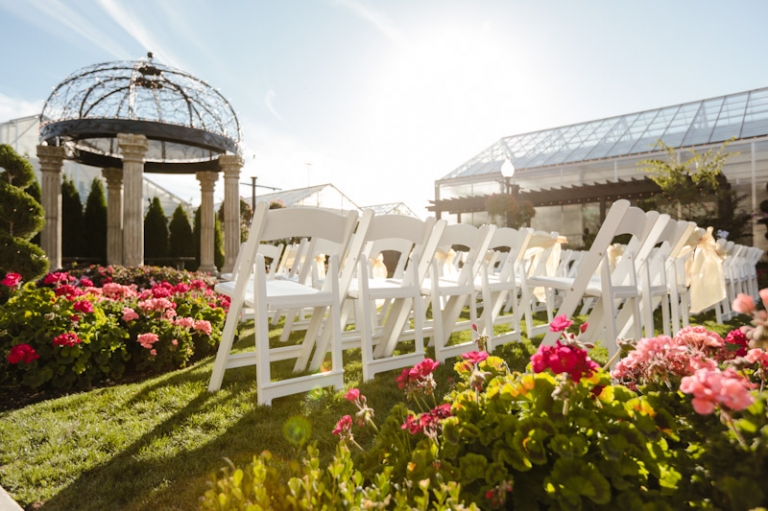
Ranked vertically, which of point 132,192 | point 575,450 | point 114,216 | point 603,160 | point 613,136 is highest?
point 613,136

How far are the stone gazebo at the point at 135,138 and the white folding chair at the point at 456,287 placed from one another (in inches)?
335

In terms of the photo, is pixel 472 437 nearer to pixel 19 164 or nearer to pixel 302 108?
pixel 19 164

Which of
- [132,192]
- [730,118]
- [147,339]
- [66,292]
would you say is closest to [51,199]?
[132,192]

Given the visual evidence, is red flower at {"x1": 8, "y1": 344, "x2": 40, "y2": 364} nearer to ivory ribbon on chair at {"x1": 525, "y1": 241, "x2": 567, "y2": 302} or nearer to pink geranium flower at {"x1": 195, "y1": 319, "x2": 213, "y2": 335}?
pink geranium flower at {"x1": 195, "y1": 319, "x2": 213, "y2": 335}

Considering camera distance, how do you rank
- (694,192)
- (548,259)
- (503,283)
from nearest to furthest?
(503,283) < (548,259) < (694,192)

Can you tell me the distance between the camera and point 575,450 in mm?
830

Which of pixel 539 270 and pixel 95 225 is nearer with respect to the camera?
pixel 539 270

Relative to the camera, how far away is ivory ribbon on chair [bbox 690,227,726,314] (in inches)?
169

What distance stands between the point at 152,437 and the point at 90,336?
4.63ft

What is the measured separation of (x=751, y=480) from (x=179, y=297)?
4223mm

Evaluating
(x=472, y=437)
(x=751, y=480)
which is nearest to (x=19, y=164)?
(x=472, y=437)

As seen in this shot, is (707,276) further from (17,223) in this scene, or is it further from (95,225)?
(95,225)

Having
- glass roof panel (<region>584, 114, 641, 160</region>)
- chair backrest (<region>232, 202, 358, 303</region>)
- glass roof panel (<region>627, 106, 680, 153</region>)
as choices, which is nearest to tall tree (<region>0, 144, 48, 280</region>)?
chair backrest (<region>232, 202, 358, 303</region>)

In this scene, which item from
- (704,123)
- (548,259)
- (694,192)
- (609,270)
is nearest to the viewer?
(609,270)
